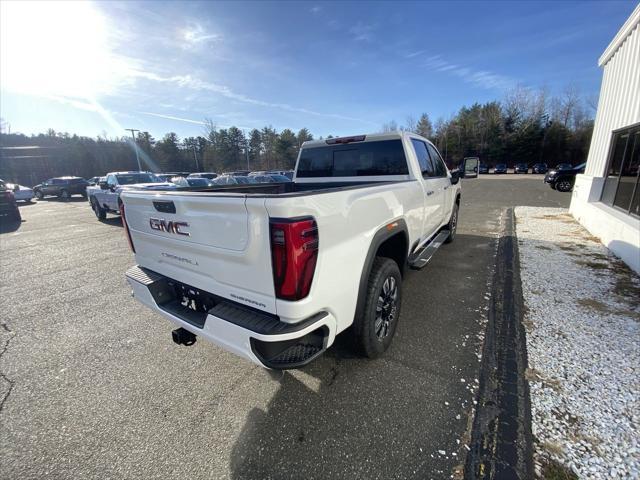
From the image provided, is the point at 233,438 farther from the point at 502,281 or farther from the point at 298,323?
the point at 502,281

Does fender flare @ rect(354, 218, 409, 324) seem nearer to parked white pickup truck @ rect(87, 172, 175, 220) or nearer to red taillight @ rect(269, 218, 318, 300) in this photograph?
red taillight @ rect(269, 218, 318, 300)

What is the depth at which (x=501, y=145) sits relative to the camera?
53.0 m

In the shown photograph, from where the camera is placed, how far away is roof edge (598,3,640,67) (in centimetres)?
571

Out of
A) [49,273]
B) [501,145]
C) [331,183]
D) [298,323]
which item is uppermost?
[501,145]

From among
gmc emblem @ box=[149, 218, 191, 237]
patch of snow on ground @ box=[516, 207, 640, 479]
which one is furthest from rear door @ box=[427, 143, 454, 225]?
gmc emblem @ box=[149, 218, 191, 237]

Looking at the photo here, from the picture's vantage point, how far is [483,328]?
315 cm

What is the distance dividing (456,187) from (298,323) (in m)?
5.84

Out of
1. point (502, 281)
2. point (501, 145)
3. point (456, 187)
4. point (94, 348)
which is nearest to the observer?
point (94, 348)

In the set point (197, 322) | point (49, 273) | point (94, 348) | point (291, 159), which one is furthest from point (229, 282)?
point (291, 159)

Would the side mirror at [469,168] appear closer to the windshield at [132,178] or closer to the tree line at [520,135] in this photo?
the windshield at [132,178]

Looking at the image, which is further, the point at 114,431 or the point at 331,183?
the point at 331,183

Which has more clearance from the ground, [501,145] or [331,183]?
[501,145]

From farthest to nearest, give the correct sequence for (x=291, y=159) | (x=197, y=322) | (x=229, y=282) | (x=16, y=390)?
1. (x=291, y=159)
2. (x=16, y=390)
3. (x=197, y=322)
4. (x=229, y=282)

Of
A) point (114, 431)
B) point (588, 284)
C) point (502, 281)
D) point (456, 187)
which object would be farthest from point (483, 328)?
point (456, 187)
